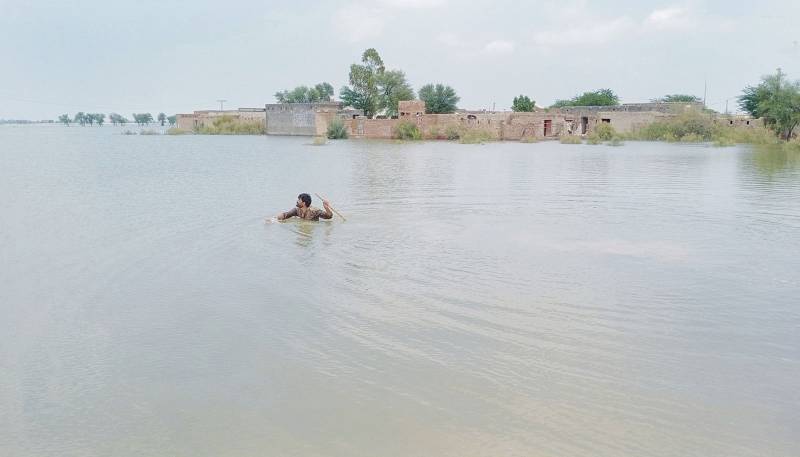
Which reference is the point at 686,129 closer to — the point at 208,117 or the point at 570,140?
the point at 570,140

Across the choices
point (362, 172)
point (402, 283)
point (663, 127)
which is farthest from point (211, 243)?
point (663, 127)

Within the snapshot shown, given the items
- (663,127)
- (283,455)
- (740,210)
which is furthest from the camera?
(663,127)

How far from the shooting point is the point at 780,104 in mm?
45188

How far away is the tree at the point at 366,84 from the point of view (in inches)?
2665

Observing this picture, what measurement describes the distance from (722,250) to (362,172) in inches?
630

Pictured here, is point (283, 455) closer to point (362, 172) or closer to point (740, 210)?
point (740, 210)

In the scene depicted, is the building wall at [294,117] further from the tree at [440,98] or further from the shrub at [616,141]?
the shrub at [616,141]

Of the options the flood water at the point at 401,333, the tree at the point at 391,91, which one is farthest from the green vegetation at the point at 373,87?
the flood water at the point at 401,333

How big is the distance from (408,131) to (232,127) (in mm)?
27088

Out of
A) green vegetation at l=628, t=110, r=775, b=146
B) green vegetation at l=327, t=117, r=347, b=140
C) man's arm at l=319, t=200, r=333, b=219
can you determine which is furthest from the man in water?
green vegetation at l=628, t=110, r=775, b=146

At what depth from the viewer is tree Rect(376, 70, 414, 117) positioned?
68000 mm

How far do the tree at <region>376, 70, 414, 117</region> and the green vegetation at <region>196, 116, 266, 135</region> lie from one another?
44.2 ft

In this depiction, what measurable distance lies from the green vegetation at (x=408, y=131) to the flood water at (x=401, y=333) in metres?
40.1

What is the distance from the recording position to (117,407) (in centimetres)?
514
